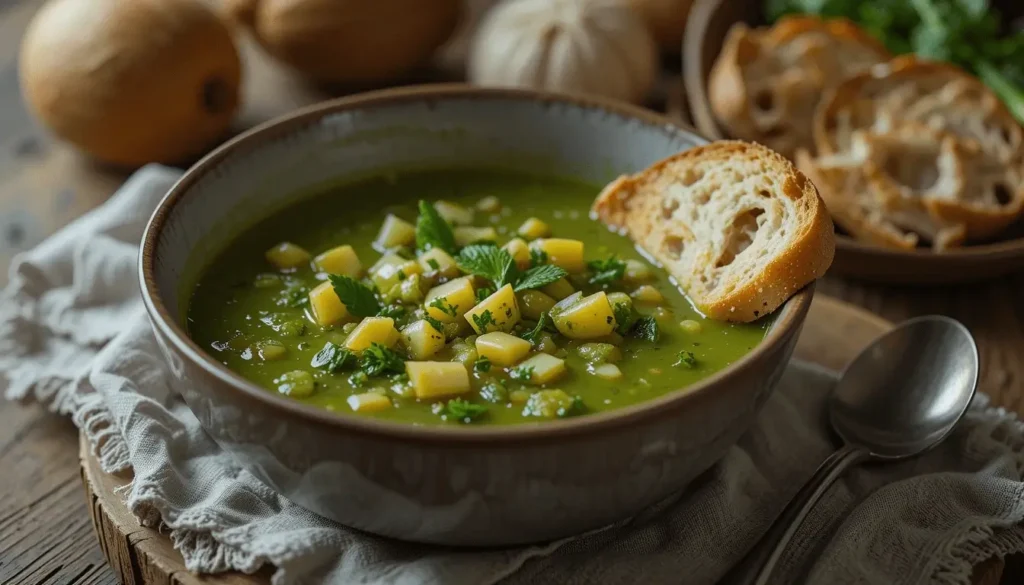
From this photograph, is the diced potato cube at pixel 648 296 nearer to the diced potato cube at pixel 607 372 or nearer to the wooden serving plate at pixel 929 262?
the diced potato cube at pixel 607 372

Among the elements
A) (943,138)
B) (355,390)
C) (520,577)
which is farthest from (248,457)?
(943,138)

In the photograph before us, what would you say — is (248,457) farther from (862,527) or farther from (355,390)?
(862,527)

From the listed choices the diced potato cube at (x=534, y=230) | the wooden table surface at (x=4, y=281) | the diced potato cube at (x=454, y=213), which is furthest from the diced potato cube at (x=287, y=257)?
the wooden table surface at (x=4, y=281)

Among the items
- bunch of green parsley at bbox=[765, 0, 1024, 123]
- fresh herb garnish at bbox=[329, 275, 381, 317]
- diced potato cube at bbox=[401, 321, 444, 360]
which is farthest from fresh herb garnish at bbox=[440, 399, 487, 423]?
bunch of green parsley at bbox=[765, 0, 1024, 123]

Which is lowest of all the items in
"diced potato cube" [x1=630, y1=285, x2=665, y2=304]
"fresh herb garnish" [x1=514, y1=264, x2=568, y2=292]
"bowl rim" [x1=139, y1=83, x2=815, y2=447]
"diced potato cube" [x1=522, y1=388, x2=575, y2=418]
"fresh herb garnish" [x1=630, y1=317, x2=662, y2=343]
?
"diced potato cube" [x1=630, y1=285, x2=665, y2=304]

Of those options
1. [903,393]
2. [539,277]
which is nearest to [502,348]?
[539,277]

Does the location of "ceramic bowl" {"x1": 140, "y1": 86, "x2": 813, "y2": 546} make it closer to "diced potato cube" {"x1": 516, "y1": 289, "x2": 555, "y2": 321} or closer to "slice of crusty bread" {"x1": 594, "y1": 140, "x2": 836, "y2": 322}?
"slice of crusty bread" {"x1": 594, "y1": 140, "x2": 836, "y2": 322}
